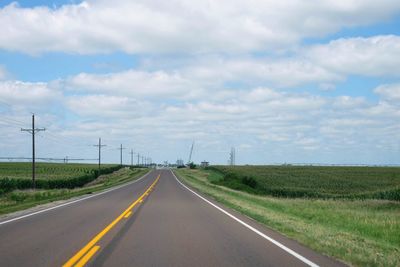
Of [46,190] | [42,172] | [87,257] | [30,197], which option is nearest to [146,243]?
[87,257]

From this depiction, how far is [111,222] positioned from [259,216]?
5937 millimetres

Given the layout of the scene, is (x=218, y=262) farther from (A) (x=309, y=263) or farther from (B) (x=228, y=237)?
(B) (x=228, y=237)

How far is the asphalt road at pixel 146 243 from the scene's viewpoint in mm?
9761

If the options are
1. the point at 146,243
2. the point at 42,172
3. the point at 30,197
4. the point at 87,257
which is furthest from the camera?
the point at 42,172

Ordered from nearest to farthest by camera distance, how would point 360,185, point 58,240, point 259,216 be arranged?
point 58,240 < point 259,216 < point 360,185

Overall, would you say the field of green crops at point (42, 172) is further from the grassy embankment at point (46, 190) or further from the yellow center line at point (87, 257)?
the yellow center line at point (87, 257)

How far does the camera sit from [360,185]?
5956 cm

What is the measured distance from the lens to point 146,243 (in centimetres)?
1220

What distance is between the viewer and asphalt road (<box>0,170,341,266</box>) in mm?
9761

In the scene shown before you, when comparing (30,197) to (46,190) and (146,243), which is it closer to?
(46,190)

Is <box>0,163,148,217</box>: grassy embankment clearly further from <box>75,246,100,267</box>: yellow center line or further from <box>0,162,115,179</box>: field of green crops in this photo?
<box>75,246,100,267</box>: yellow center line

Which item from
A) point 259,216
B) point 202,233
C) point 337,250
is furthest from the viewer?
point 259,216

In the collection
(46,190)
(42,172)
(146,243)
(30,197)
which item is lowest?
(46,190)

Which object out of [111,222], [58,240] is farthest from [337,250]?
[111,222]
